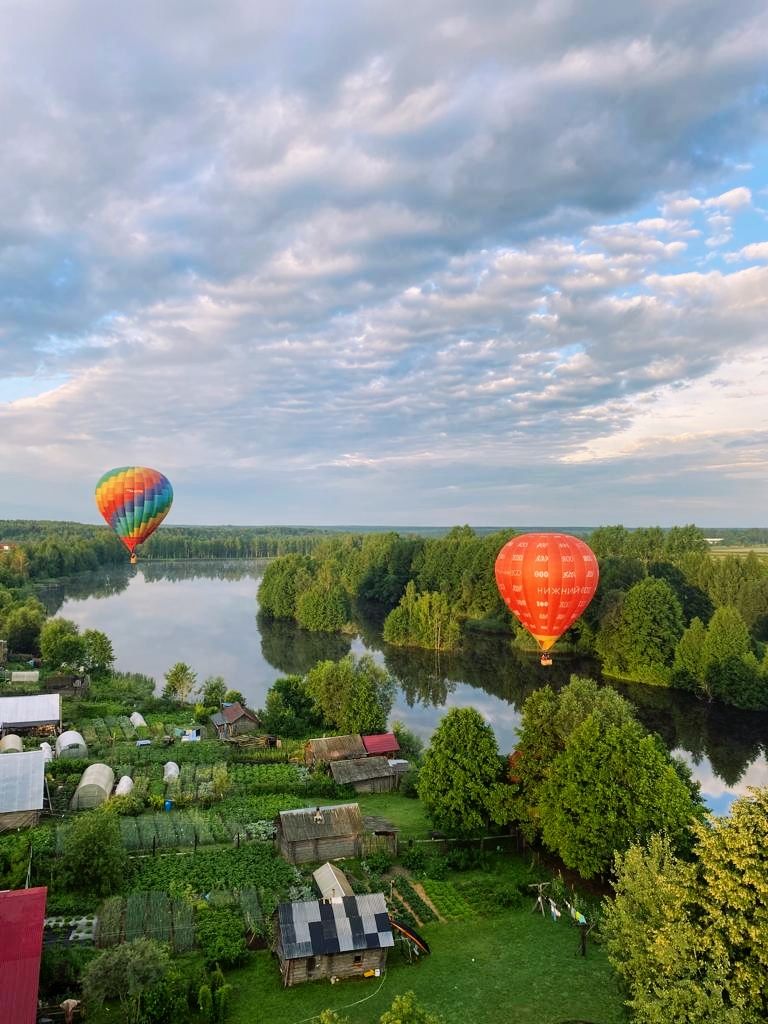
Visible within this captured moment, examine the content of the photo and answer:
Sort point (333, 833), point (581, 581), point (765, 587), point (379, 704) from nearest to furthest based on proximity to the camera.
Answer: point (333, 833) → point (581, 581) → point (379, 704) → point (765, 587)

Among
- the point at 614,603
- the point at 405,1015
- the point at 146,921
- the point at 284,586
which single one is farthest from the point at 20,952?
the point at 284,586

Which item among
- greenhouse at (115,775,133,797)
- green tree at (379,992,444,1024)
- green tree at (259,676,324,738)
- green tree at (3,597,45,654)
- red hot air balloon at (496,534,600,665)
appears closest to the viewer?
green tree at (379,992,444,1024)

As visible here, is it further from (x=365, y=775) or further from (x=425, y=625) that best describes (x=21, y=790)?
(x=425, y=625)

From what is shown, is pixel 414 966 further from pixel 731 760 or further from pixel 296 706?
pixel 731 760

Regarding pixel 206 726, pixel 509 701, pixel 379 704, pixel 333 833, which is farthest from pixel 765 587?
pixel 333 833

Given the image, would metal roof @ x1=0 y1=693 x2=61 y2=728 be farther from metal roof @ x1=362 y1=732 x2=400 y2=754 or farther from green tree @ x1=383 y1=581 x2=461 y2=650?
green tree @ x1=383 y1=581 x2=461 y2=650

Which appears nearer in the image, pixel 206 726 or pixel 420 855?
pixel 420 855

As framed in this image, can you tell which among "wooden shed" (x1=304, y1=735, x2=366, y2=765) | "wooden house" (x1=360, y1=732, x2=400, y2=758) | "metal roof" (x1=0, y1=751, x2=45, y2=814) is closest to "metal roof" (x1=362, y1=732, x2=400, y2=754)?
"wooden house" (x1=360, y1=732, x2=400, y2=758)
